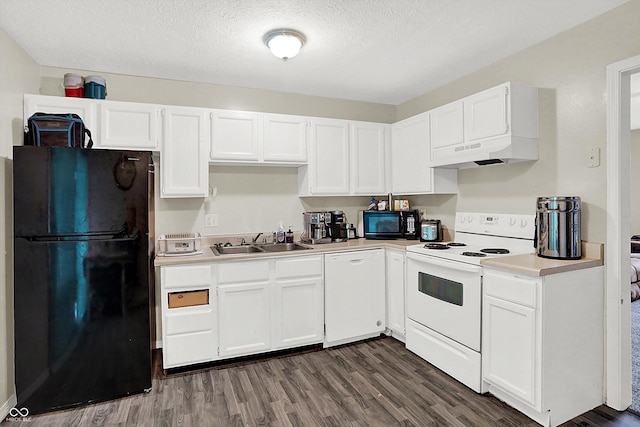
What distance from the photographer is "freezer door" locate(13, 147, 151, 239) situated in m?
2.19

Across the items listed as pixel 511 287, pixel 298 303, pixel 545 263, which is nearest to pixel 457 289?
pixel 511 287

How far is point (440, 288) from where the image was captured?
2.66m

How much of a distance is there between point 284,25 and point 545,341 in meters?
2.47

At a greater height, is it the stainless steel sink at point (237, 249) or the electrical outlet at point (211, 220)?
the electrical outlet at point (211, 220)

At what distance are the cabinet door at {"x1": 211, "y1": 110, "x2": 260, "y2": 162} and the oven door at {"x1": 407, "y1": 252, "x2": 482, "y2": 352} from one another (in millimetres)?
1678

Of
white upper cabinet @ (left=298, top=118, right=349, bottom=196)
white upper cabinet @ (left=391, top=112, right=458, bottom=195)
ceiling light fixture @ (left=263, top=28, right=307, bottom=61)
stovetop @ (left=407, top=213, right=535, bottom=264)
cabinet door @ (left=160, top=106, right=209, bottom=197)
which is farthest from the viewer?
white upper cabinet @ (left=298, top=118, right=349, bottom=196)

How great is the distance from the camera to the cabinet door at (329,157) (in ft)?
11.3

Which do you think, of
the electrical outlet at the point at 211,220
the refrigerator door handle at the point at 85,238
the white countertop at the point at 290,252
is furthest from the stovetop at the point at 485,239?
the refrigerator door handle at the point at 85,238

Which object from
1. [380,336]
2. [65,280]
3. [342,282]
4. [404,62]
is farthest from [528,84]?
[65,280]

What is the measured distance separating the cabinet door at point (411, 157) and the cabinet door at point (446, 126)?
9cm

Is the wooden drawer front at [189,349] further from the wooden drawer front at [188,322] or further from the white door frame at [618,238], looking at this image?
the white door frame at [618,238]

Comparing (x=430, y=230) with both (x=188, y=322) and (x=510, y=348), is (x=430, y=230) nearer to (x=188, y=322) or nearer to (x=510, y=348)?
(x=510, y=348)

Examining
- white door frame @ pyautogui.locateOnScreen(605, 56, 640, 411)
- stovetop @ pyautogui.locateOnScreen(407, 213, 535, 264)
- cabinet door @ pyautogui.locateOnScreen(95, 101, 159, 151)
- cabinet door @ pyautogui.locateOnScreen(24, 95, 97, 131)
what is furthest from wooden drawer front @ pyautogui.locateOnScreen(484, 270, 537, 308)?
cabinet door @ pyautogui.locateOnScreen(24, 95, 97, 131)

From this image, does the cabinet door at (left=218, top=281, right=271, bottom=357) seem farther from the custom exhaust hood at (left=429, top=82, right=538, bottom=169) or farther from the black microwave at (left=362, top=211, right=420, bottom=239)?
the custom exhaust hood at (left=429, top=82, right=538, bottom=169)
